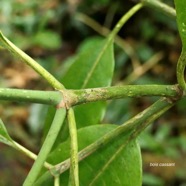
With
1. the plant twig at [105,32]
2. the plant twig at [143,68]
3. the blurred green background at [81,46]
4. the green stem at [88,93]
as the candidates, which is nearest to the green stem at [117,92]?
the green stem at [88,93]

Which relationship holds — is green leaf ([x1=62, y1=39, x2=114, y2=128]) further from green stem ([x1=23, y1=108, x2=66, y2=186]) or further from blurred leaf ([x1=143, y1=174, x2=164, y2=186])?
blurred leaf ([x1=143, y1=174, x2=164, y2=186])

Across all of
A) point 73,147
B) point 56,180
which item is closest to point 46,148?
point 73,147

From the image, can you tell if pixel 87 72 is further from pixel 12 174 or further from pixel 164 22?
pixel 164 22

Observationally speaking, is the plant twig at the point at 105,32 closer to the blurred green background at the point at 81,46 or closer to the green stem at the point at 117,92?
the blurred green background at the point at 81,46

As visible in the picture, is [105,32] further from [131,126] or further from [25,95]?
[25,95]

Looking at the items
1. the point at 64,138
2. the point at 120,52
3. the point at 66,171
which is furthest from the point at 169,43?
Answer: the point at 66,171
